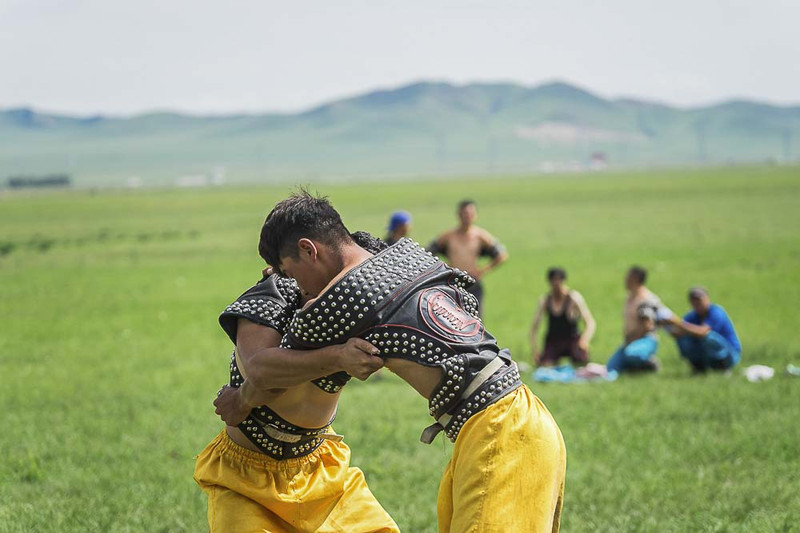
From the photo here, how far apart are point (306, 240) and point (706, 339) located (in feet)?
29.8

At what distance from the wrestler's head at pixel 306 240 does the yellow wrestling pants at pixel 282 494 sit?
1.01 metres

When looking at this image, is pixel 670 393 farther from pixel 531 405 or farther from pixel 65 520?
pixel 531 405

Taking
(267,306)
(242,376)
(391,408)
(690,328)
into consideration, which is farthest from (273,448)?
(690,328)

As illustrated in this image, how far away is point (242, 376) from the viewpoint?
14.3ft

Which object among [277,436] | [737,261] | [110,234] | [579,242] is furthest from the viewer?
[110,234]

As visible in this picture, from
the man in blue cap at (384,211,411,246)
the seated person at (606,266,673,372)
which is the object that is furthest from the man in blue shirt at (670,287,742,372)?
the man in blue cap at (384,211,411,246)

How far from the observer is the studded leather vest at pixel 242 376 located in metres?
4.21

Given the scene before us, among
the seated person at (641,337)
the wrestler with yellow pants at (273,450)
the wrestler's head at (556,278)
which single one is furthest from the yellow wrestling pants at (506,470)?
the wrestler's head at (556,278)

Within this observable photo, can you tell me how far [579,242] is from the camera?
3659cm

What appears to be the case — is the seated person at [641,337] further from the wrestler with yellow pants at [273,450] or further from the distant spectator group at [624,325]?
the wrestler with yellow pants at [273,450]

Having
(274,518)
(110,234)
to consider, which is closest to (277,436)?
(274,518)

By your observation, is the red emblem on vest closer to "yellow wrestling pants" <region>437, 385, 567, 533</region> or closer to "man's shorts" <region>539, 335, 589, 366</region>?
"yellow wrestling pants" <region>437, 385, 567, 533</region>

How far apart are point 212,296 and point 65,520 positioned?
54.6ft

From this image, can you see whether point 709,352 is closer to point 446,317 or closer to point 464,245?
point 464,245
